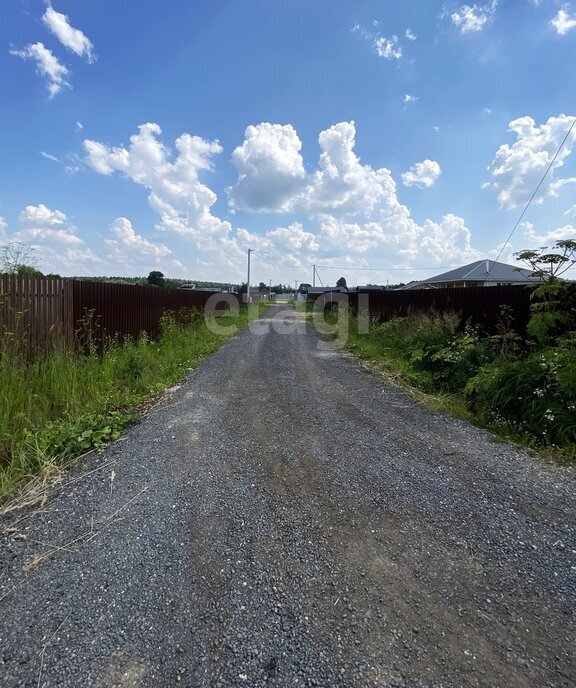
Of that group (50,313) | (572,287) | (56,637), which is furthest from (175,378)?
(572,287)

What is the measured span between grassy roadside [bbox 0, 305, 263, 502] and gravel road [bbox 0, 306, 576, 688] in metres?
0.36

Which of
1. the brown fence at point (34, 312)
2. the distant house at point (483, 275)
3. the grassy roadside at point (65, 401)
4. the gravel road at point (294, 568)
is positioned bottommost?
the gravel road at point (294, 568)

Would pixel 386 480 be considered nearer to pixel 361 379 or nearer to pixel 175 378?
pixel 361 379

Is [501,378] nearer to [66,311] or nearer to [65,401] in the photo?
[65,401]

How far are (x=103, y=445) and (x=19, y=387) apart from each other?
1.30 metres

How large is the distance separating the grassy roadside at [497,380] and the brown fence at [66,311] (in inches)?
209

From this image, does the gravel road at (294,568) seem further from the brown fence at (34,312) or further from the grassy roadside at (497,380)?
the brown fence at (34,312)

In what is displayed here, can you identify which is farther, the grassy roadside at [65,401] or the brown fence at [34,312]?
the brown fence at [34,312]

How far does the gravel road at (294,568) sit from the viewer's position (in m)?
1.34

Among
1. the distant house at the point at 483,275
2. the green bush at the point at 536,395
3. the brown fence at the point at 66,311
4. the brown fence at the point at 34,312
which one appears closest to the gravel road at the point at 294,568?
the green bush at the point at 536,395

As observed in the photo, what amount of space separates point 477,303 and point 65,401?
697 centimetres

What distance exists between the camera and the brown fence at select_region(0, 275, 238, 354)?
4352 millimetres

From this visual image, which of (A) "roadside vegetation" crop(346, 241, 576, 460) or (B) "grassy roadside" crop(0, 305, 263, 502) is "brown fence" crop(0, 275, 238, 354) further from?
(A) "roadside vegetation" crop(346, 241, 576, 460)

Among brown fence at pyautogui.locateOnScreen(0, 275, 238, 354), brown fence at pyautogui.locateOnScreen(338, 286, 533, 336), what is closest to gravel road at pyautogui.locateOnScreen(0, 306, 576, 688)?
brown fence at pyautogui.locateOnScreen(0, 275, 238, 354)
